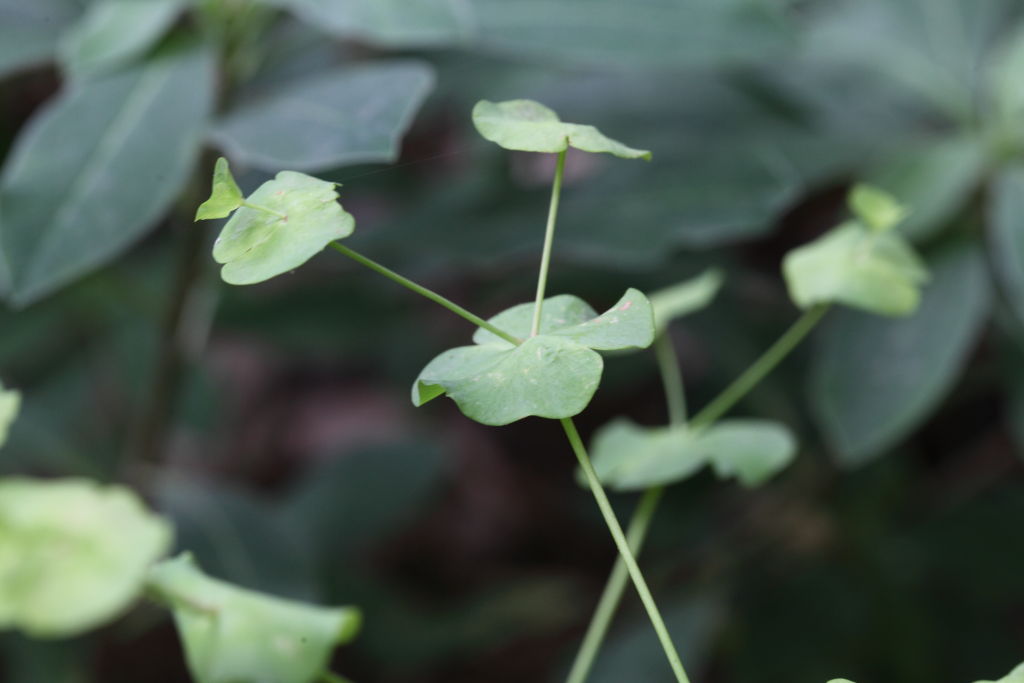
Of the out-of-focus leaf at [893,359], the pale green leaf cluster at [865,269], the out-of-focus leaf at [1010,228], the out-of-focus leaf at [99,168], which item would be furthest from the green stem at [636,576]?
the out-of-focus leaf at [1010,228]

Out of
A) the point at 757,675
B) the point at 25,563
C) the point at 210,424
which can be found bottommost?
the point at 757,675

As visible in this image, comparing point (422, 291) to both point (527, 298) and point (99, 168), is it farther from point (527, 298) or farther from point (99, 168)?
point (527, 298)

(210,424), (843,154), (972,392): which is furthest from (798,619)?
(210,424)

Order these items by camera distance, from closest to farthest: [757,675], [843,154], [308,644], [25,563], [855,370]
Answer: [25,563] → [308,644] → [855,370] → [843,154] → [757,675]

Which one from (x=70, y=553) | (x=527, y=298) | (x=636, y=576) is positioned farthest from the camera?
(x=527, y=298)

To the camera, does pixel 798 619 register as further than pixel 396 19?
Yes

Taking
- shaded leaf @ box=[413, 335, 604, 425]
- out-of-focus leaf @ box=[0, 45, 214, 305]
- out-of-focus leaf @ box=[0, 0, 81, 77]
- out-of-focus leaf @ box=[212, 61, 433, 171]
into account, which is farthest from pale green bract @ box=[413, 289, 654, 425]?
out-of-focus leaf @ box=[0, 0, 81, 77]

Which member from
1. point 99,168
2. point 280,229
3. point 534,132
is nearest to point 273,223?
point 280,229

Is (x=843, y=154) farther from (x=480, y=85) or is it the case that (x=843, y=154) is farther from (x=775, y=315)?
(x=480, y=85)
